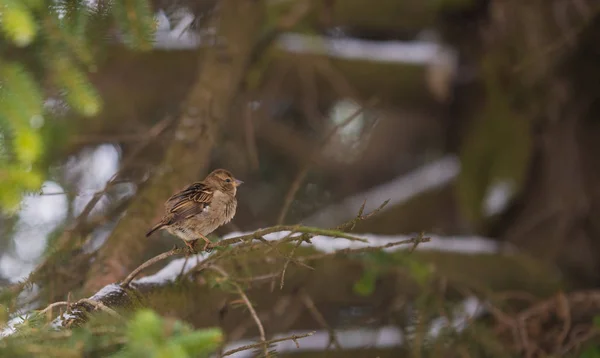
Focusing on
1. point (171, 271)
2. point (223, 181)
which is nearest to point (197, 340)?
point (223, 181)

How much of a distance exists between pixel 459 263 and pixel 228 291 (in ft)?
5.99

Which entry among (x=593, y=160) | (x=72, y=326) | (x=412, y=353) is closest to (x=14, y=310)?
(x=72, y=326)

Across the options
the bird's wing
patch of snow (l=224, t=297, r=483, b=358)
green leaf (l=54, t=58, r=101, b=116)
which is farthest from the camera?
patch of snow (l=224, t=297, r=483, b=358)

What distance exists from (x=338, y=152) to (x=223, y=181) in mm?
3401

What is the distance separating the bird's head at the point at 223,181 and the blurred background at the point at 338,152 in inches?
8.3

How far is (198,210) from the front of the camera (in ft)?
7.56

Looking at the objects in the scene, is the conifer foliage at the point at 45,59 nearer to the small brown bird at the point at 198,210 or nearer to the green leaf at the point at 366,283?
the small brown bird at the point at 198,210

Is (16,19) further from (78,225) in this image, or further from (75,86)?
(78,225)

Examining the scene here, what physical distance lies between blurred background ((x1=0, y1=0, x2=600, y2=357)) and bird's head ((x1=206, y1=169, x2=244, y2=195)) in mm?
210

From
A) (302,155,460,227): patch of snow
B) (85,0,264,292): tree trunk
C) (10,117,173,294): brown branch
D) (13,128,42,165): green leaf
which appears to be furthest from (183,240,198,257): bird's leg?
(302,155,460,227): patch of snow

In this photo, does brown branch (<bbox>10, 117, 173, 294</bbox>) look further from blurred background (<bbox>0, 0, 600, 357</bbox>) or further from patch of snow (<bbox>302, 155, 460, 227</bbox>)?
patch of snow (<bbox>302, 155, 460, 227</bbox>)

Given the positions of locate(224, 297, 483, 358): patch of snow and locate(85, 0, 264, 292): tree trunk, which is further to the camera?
locate(224, 297, 483, 358): patch of snow

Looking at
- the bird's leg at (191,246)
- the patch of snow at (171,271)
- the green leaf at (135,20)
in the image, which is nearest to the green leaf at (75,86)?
the green leaf at (135,20)

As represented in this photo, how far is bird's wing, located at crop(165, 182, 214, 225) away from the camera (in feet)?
7.48
